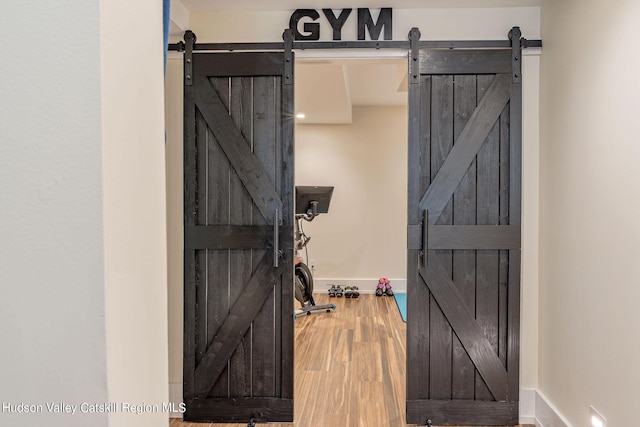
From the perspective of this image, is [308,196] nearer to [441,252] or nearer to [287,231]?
[287,231]

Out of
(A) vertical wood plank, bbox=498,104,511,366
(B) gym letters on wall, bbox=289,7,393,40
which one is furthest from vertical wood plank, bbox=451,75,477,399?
(B) gym letters on wall, bbox=289,7,393,40

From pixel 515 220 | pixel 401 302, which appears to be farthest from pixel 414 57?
pixel 401 302

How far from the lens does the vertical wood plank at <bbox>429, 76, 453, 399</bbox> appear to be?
2.77 meters

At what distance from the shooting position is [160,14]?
2.77 ft

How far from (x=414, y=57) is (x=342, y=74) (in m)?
1.49

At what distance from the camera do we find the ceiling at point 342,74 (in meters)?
2.75

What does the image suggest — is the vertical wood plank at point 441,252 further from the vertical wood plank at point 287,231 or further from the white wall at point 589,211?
the vertical wood plank at point 287,231

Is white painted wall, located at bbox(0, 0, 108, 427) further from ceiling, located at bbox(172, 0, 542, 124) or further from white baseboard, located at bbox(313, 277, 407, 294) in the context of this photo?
white baseboard, located at bbox(313, 277, 407, 294)

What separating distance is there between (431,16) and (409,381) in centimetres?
218

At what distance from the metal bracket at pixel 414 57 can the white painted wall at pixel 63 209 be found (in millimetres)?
2295

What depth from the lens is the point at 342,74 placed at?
13.7 feet

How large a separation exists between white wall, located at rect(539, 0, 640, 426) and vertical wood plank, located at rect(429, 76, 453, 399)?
540 millimetres

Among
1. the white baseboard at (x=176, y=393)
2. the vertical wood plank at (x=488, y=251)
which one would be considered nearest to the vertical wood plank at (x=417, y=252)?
the vertical wood plank at (x=488, y=251)

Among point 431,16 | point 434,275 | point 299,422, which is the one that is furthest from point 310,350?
point 431,16
